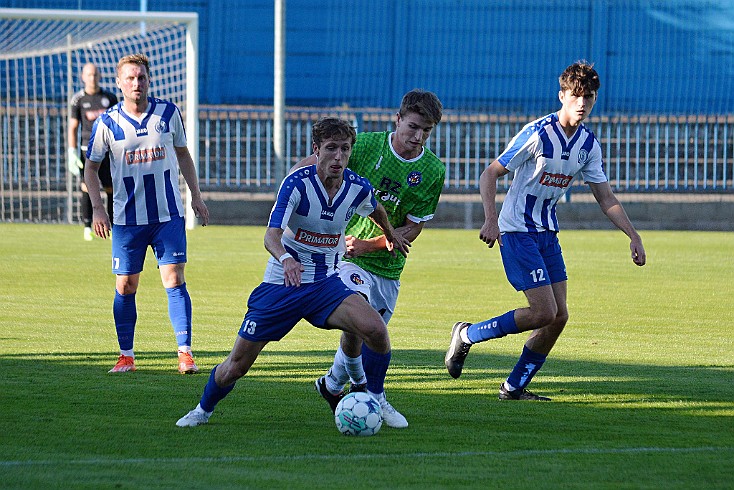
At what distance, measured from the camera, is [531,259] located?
6.68 m

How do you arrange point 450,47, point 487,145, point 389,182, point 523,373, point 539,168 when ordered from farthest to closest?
point 450,47, point 487,145, point 539,168, point 523,373, point 389,182

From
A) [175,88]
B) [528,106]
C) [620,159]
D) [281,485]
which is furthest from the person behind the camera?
[528,106]

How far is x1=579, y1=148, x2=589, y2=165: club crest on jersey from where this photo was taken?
683cm

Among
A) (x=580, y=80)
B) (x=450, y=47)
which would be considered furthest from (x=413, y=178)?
(x=450, y=47)

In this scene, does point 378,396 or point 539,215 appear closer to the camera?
point 378,396

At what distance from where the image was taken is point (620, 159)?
934 inches

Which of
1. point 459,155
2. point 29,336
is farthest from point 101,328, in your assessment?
point 459,155

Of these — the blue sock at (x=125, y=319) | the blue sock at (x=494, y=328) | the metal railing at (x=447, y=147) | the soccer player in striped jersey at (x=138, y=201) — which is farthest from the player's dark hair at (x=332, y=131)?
the metal railing at (x=447, y=147)

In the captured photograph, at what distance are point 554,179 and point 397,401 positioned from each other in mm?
1510

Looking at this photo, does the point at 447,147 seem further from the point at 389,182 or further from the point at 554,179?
the point at 389,182

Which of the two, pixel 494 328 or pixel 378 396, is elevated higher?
pixel 494 328

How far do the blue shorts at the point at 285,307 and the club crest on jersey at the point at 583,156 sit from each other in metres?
1.92

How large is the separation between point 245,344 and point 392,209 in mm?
1272

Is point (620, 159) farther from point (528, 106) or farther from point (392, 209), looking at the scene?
point (392, 209)
